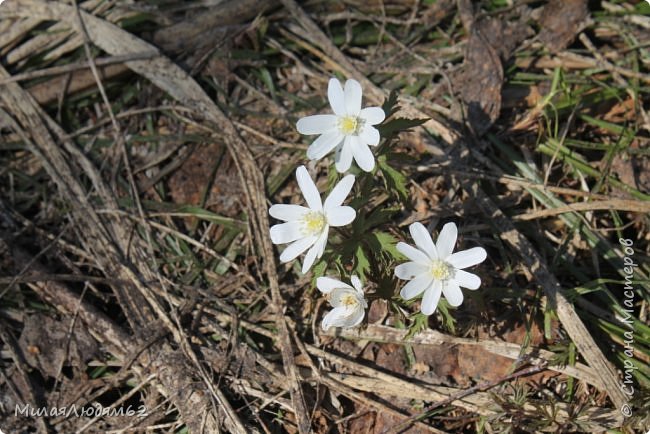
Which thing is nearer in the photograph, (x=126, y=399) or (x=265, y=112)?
(x=126, y=399)

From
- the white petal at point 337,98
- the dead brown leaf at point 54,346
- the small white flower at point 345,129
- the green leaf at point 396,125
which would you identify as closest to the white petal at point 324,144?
the small white flower at point 345,129

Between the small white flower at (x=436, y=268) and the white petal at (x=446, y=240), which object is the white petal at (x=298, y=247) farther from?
the white petal at (x=446, y=240)

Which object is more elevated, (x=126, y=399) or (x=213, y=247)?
(x=213, y=247)

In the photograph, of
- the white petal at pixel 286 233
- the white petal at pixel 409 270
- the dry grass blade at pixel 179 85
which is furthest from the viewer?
the dry grass blade at pixel 179 85

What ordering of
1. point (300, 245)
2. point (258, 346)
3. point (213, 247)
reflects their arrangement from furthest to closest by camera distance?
point (213, 247) → point (258, 346) → point (300, 245)

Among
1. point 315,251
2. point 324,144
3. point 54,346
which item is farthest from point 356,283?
point 54,346

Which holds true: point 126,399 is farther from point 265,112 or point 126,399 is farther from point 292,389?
point 265,112

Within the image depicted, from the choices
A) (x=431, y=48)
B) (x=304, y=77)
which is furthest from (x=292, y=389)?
(x=431, y=48)

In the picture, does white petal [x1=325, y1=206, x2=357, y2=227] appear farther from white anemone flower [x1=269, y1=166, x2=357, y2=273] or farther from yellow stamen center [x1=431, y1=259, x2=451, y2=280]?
yellow stamen center [x1=431, y1=259, x2=451, y2=280]
